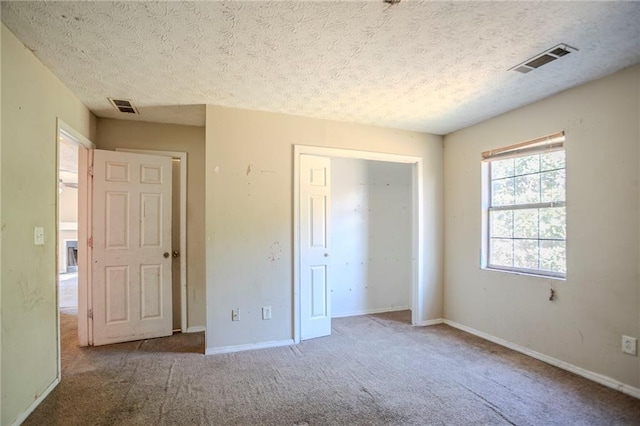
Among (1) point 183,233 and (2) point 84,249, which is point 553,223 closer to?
(1) point 183,233

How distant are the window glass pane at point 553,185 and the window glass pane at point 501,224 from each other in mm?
400

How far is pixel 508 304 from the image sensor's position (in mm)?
3238

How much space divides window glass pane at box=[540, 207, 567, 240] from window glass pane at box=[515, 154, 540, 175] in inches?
16.3

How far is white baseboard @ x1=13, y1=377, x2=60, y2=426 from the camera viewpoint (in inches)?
77.4

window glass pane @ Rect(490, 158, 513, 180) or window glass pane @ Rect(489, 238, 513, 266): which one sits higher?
window glass pane @ Rect(490, 158, 513, 180)

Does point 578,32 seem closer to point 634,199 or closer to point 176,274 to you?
point 634,199

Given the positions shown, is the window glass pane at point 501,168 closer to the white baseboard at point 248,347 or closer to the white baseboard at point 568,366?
the white baseboard at point 568,366

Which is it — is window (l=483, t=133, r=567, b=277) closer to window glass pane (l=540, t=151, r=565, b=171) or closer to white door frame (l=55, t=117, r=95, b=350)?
window glass pane (l=540, t=151, r=565, b=171)

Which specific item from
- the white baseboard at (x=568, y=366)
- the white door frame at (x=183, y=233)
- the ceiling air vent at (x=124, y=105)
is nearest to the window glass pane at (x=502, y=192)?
the white baseboard at (x=568, y=366)

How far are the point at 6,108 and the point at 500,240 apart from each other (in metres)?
4.17

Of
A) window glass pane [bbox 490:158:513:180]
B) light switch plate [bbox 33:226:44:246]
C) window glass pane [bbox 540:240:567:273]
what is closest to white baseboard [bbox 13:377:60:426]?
light switch plate [bbox 33:226:44:246]

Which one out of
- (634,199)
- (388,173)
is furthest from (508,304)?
(388,173)

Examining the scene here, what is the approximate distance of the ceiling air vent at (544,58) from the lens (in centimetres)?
209

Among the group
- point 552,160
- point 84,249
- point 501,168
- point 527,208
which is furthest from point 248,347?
point 552,160
